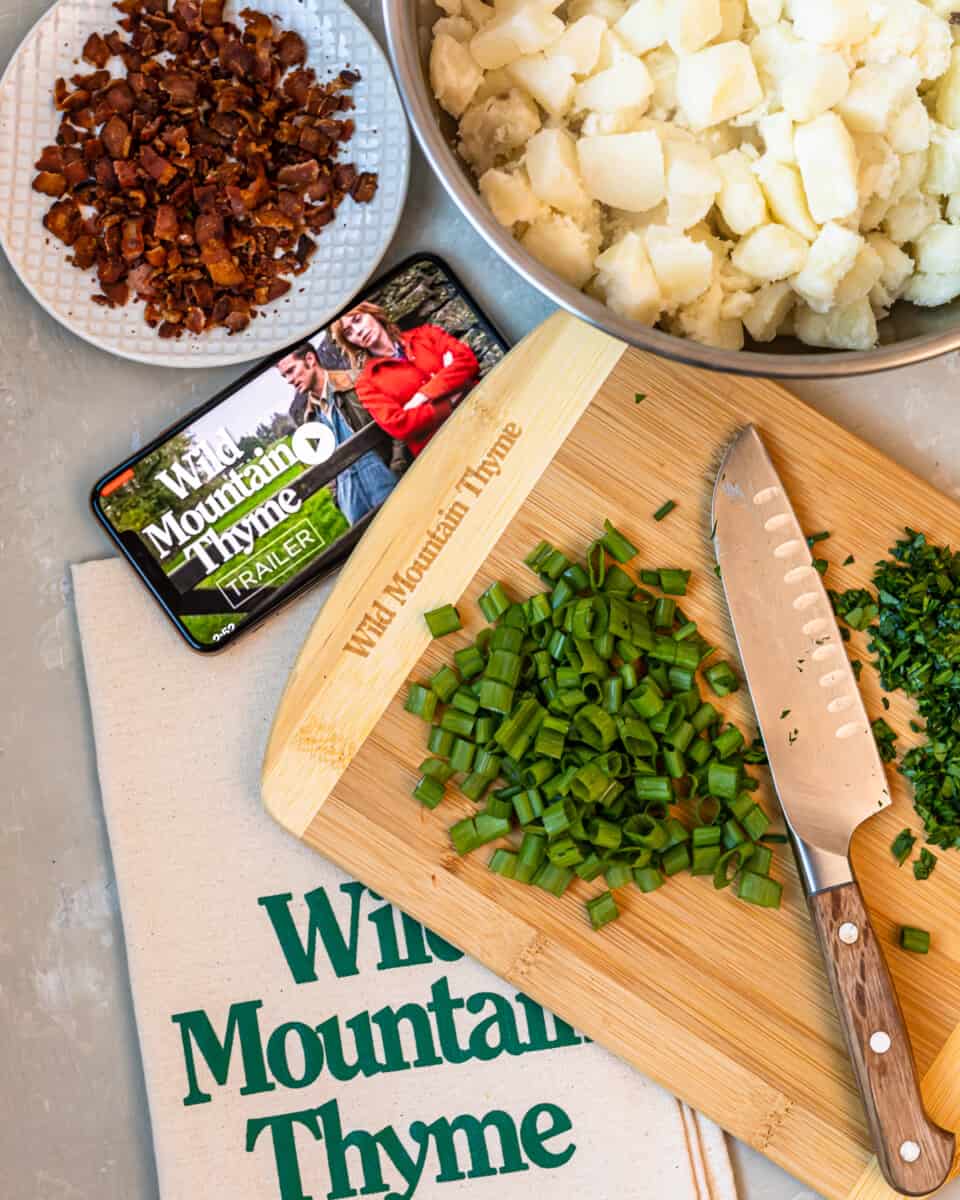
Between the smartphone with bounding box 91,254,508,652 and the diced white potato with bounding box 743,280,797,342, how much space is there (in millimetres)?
319

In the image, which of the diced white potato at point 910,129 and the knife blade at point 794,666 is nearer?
the diced white potato at point 910,129

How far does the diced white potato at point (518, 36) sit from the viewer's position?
1.00 meters

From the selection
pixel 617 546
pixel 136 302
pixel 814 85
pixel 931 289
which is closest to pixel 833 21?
pixel 814 85

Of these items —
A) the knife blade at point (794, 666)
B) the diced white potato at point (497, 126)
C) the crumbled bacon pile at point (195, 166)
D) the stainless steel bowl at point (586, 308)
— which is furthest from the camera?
the crumbled bacon pile at point (195, 166)

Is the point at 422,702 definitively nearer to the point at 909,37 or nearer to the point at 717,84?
the point at 717,84

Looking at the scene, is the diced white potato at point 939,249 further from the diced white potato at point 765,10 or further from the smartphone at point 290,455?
the smartphone at point 290,455

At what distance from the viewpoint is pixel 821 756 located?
1.16m

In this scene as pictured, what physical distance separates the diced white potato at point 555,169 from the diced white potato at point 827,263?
218mm

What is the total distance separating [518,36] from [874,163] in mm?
342

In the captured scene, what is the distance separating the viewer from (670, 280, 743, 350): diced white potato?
106 centimetres

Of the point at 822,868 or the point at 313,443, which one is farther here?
the point at 313,443

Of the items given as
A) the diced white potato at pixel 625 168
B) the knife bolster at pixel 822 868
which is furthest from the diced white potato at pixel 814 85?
the knife bolster at pixel 822 868

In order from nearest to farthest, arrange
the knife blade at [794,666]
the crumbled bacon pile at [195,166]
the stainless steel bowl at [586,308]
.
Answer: the stainless steel bowl at [586,308]
the knife blade at [794,666]
the crumbled bacon pile at [195,166]

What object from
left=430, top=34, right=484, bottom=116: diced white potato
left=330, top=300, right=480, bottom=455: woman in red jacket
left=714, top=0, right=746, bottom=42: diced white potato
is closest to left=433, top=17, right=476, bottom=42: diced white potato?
left=430, top=34, right=484, bottom=116: diced white potato
